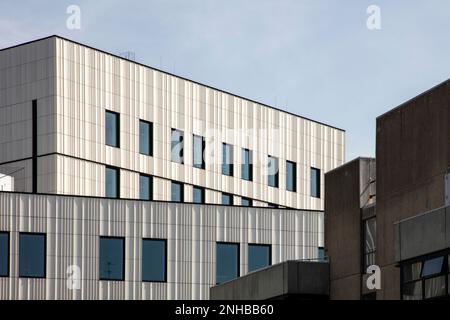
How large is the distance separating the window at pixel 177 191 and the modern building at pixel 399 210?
3020cm

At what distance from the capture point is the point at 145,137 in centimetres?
8050

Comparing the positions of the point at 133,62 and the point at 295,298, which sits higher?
the point at 133,62

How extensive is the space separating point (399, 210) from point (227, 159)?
39480mm

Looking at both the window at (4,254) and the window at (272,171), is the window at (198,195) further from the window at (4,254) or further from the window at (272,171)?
the window at (4,254)

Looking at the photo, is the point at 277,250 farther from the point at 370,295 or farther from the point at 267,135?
the point at 370,295

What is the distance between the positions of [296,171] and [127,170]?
14.2 meters

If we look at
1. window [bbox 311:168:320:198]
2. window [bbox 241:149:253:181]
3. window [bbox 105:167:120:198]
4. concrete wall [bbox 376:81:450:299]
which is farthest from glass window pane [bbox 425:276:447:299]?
window [bbox 311:168:320:198]

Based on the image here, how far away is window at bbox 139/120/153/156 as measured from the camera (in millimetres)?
80125

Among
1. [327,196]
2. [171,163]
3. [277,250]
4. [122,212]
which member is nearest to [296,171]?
[171,163]

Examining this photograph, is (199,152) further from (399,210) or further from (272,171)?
(399,210)

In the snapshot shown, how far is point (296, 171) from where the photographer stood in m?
88.5

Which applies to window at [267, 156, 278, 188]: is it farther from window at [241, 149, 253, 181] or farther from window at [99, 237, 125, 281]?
window at [99, 237, 125, 281]

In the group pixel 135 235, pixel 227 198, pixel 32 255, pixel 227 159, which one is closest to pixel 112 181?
pixel 227 198

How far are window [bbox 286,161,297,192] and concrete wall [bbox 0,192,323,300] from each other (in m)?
15.0
